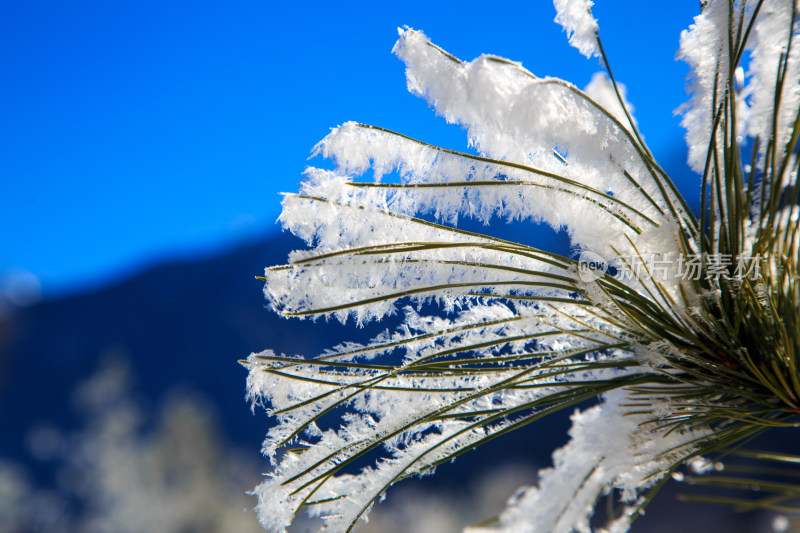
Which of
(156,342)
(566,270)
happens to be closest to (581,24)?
(566,270)

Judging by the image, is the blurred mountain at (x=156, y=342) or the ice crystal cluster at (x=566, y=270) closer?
the ice crystal cluster at (x=566, y=270)

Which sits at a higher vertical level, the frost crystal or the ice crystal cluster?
the frost crystal

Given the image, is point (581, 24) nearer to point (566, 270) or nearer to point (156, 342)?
point (566, 270)

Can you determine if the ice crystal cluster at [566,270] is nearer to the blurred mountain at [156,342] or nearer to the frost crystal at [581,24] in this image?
the frost crystal at [581,24]

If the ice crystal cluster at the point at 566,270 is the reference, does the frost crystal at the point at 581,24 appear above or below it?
above

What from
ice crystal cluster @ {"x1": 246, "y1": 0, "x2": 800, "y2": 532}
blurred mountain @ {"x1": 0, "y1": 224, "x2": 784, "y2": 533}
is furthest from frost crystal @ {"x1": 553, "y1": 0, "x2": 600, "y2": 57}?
blurred mountain @ {"x1": 0, "y1": 224, "x2": 784, "y2": 533}

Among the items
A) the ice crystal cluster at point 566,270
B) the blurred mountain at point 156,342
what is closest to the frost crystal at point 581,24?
the ice crystal cluster at point 566,270

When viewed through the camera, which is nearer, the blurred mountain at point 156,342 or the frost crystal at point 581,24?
the frost crystal at point 581,24

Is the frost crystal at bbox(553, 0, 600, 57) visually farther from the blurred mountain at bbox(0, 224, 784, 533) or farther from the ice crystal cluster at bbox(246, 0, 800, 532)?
the blurred mountain at bbox(0, 224, 784, 533)
